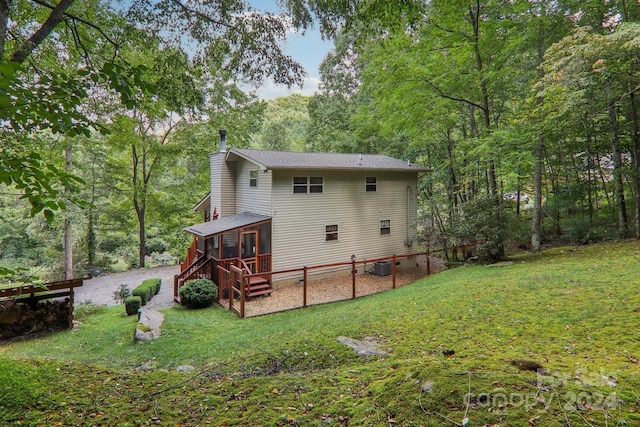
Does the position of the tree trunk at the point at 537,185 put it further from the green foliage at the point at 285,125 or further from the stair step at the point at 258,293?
the green foliage at the point at 285,125

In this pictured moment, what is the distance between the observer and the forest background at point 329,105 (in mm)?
3910

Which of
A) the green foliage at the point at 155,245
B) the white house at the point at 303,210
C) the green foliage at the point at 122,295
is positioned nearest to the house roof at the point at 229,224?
the white house at the point at 303,210

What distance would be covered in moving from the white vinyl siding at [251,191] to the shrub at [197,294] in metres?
3.39

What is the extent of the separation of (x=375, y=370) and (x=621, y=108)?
14692 millimetres

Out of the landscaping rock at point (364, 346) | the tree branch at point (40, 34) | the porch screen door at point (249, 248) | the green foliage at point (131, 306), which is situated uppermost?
the tree branch at point (40, 34)

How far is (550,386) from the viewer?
82.9 inches

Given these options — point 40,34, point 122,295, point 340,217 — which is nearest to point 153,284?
point 122,295

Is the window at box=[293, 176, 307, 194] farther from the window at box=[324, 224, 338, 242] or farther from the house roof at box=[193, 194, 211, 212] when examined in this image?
the house roof at box=[193, 194, 211, 212]

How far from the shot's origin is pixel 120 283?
1420 centimetres

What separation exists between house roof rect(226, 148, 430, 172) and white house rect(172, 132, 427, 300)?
38mm

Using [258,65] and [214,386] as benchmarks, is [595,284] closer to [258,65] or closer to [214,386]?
[214,386]

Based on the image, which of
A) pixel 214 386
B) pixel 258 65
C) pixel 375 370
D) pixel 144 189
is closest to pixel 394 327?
pixel 375 370

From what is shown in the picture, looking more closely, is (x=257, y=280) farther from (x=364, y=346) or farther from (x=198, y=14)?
(x=198, y=14)

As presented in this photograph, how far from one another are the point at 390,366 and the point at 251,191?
10961 millimetres
